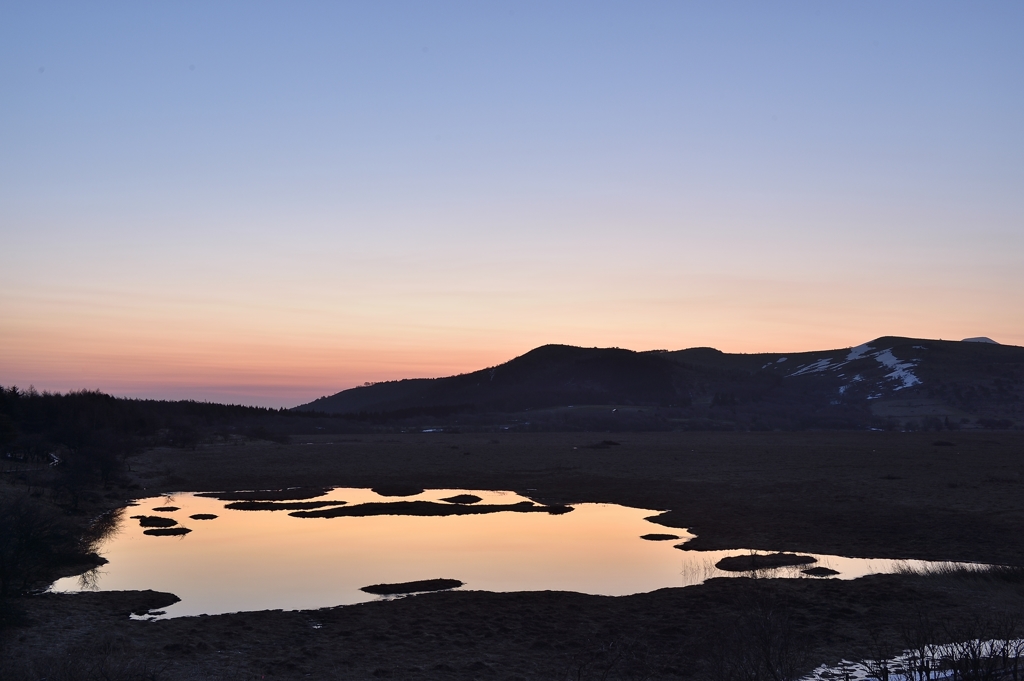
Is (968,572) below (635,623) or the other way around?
the other way around

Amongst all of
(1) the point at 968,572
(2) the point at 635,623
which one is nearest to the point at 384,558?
(2) the point at 635,623

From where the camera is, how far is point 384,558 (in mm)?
28281

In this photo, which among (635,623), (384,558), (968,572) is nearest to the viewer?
(635,623)

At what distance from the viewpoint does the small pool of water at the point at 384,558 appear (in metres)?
23.2

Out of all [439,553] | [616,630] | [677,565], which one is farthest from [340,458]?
[616,630]

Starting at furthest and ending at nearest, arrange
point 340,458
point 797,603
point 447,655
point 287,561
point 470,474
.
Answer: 1. point 340,458
2. point 470,474
3. point 287,561
4. point 797,603
5. point 447,655

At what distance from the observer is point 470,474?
59.3 m

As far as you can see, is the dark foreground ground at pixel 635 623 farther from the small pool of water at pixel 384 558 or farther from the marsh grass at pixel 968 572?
the small pool of water at pixel 384 558

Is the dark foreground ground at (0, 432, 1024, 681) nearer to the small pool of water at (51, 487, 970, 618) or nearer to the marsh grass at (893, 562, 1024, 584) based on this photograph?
the marsh grass at (893, 562, 1024, 584)

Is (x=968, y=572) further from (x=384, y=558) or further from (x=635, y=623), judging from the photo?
(x=384, y=558)

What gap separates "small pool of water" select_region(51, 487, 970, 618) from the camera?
23.2 meters

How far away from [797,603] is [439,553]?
13.6 metres

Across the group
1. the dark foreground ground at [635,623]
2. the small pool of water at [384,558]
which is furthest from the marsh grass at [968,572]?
the small pool of water at [384,558]

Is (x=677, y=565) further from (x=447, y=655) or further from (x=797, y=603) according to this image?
(x=447, y=655)
